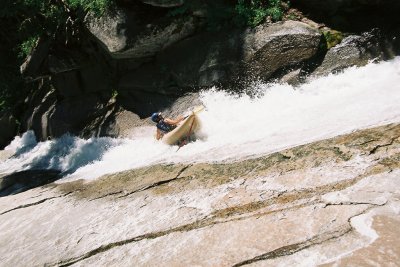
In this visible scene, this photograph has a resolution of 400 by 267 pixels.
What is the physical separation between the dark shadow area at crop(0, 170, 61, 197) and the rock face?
18.3ft

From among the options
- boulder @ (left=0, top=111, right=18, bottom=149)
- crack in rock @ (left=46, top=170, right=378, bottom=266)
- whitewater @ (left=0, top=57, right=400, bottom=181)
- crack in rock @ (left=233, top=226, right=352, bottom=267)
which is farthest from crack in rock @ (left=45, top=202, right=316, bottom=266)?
boulder @ (left=0, top=111, right=18, bottom=149)

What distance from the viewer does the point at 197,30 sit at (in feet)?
41.0

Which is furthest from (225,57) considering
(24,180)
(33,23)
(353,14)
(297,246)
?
(24,180)

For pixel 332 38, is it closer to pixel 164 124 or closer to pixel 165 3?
pixel 165 3

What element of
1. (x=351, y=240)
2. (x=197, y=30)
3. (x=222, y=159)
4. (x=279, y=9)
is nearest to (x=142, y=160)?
(x=222, y=159)

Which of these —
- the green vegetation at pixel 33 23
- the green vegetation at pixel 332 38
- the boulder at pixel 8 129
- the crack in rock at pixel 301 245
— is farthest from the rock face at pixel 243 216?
the boulder at pixel 8 129

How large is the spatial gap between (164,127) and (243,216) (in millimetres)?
6520

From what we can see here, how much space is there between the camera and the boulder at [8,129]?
21031mm

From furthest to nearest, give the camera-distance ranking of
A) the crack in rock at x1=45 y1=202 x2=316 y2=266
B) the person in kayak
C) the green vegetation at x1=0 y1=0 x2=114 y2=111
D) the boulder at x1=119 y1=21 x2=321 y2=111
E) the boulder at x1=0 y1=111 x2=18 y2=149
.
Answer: the boulder at x1=0 y1=111 x2=18 y2=149 < the green vegetation at x1=0 y1=0 x2=114 y2=111 < the person in kayak < the boulder at x1=119 y1=21 x2=321 y2=111 < the crack in rock at x1=45 y1=202 x2=316 y2=266

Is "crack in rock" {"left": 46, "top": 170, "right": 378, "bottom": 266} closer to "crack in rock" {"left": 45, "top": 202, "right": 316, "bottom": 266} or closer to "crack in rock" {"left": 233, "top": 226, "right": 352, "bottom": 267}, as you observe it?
"crack in rock" {"left": 45, "top": 202, "right": 316, "bottom": 266}

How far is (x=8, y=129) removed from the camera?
2105cm

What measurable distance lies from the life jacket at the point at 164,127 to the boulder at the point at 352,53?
4.38 metres

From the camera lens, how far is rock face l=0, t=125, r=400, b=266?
175 inches

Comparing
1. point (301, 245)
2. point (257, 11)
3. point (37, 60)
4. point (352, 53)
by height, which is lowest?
point (301, 245)
